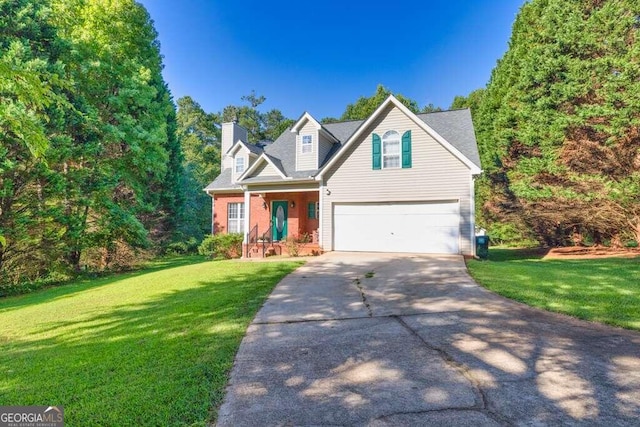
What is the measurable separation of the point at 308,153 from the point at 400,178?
4934 millimetres

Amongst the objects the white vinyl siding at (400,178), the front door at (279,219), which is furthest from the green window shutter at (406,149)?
the front door at (279,219)

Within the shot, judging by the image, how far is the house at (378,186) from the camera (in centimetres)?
1315

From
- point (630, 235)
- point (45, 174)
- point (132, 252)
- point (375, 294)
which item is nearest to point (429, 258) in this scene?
point (375, 294)

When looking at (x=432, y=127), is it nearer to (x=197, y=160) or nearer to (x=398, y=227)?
(x=398, y=227)

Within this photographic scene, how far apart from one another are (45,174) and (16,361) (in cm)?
1003

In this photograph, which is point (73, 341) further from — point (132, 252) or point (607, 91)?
point (607, 91)

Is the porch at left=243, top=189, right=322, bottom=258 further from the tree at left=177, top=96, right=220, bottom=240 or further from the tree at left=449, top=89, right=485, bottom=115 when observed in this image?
the tree at left=449, top=89, right=485, bottom=115

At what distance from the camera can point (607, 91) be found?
13.3 meters

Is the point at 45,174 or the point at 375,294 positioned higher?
the point at 45,174

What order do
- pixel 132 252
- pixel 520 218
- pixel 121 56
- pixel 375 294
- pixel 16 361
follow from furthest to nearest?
pixel 520 218 → pixel 121 56 → pixel 132 252 → pixel 375 294 → pixel 16 361

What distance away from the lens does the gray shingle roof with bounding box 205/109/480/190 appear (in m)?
14.4

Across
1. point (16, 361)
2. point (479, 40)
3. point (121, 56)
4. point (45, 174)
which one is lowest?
point (16, 361)

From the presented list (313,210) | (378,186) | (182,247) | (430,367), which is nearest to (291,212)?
(313,210)

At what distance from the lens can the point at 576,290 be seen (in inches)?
282
